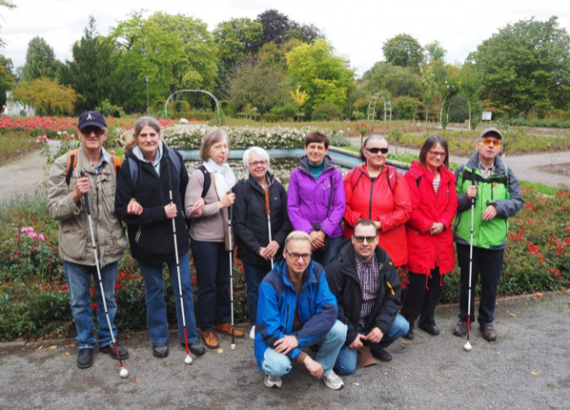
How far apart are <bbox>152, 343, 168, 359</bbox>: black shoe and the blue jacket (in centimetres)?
89

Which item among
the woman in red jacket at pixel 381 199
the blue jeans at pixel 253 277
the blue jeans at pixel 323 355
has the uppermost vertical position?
the woman in red jacket at pixel 381 199

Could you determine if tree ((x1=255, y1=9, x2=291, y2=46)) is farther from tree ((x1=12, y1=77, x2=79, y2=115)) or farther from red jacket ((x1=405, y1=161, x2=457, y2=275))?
red jacket ((x1=405, y1=161, x2=457, y2=275))

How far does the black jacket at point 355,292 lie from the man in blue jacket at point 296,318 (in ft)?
0.64

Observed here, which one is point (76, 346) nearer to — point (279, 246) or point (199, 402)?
point (199, 402)

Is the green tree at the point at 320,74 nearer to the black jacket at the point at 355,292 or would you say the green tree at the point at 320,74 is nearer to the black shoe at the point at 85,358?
the black jacket at the point at 355,292

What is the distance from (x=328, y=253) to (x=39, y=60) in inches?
2349

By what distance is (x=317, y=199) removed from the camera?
3.90 metres

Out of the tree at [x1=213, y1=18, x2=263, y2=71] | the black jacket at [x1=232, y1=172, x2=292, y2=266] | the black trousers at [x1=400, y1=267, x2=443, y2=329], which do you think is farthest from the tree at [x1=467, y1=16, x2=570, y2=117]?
the black jacket at [x1=232, y1=172, x2=292, y2=266]

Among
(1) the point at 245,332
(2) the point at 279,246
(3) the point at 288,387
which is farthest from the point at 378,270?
(1) the point at 245,332

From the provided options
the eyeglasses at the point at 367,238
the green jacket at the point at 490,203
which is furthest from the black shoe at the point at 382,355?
the green jacket at the point at 490,203

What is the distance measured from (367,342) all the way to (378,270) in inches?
23.3

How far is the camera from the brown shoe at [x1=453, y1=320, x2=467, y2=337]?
4167 mm

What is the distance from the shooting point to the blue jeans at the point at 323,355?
3.15m

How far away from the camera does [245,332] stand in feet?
13.8
